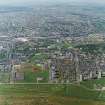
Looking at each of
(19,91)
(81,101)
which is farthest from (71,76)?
(19,91)

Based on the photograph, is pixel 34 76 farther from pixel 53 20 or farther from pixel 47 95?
pixel 53 20

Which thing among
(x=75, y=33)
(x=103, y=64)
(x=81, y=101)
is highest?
(x=75, y=33)

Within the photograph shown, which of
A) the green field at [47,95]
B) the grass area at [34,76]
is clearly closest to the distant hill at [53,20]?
the grass area at [34,76]

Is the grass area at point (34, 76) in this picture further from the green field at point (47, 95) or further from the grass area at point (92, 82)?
the grass area at point (92, 82)

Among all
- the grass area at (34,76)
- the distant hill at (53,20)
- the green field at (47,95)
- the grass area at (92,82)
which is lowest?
the green field at (47,95)

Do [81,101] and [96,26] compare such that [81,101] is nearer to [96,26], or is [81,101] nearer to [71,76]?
[71,76]

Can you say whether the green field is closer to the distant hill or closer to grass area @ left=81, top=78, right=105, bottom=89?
grass area @ left=81, top=78, right=105, bottom=89

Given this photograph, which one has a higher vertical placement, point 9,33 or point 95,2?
point 95,2

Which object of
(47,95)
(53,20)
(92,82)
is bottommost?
(47,95)

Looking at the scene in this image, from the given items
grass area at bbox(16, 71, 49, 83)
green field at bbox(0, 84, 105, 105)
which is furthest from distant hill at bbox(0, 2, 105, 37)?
green field at bbox(0, 84, 105, 105)

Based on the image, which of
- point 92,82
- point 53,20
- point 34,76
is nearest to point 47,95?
point 34,76

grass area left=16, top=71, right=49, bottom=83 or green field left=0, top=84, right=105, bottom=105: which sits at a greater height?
grass area left=16, top=71, right=49, bottom=83
